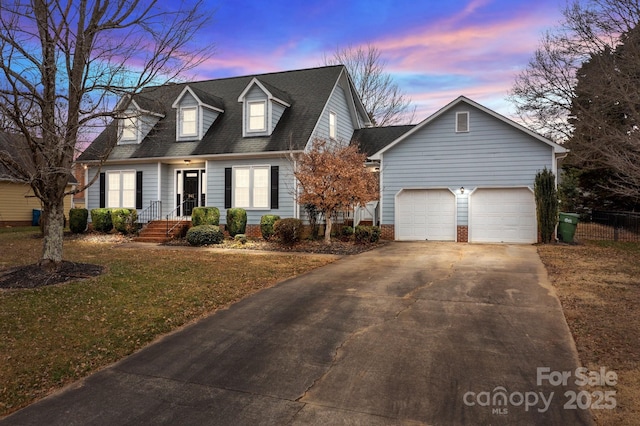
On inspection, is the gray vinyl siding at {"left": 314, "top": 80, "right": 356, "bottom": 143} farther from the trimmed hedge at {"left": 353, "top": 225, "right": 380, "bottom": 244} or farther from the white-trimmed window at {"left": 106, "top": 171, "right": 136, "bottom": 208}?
the white-trimmed window at {"left": 106, "top": 171, "right": 136, "bottom": 208}

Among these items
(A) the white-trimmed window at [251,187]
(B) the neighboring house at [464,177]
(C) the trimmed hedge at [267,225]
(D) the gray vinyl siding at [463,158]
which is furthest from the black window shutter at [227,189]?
(D) the gray vinyl siding at [463,158]

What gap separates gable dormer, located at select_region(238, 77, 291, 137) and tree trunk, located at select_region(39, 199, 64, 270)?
10.7 metres

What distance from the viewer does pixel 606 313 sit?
643 centimetres

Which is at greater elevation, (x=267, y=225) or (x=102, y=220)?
→ (x=102, y=220)

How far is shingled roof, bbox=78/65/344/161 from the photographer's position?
17906 millimetres

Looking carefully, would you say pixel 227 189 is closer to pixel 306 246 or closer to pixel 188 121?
pixel 188 121

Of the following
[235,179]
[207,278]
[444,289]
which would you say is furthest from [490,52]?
[207,278]

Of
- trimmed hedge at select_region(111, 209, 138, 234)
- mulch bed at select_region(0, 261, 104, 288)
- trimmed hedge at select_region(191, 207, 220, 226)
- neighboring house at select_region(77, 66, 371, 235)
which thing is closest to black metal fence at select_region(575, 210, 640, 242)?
neighboring house at select_region(77, 66, 371, 235)

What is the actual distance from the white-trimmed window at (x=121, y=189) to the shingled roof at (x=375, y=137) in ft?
37.1

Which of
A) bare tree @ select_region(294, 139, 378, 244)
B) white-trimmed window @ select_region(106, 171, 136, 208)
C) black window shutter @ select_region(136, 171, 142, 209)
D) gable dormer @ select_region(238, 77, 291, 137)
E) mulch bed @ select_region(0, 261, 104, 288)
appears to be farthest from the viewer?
white-trimmed window @ select_region(106, 171, 136, 208)

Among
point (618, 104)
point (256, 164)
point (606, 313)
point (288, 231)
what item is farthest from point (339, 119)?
point (606, 313)

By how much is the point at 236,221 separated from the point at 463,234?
371 inches

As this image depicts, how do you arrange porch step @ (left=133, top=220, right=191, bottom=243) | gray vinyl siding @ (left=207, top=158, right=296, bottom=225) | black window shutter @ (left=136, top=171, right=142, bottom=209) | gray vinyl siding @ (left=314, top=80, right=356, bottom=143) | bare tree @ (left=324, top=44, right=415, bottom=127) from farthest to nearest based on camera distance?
bare tree @ (left=324, top=44, right=415, bottom=127), black window shutter @ (left=136, top=171, right=142, bottom=209), gray vinyl siding @ (left=314, top=80, right=356, bottom=143), gray vinyl siding @ (left=207, top=158, right=296, bottom=225), porch step @ (left=133, top=220, right=191, bottom=243)

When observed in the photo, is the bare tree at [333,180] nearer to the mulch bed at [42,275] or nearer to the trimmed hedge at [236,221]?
the trimmed hedge at [236,221]
